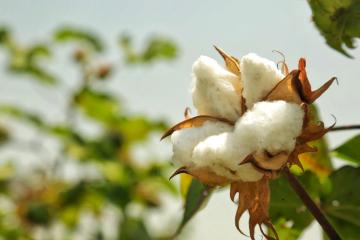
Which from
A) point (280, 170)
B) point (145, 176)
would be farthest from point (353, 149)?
point (145, 176)

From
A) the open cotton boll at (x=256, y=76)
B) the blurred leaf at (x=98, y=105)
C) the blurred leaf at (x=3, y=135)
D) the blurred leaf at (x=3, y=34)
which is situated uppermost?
the blurred leaf at (x=3, y=34)

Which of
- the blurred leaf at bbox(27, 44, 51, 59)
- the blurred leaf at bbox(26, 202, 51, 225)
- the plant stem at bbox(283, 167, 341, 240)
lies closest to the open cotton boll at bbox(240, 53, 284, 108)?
the plant stem at bbox(283, 167, 341, 240)

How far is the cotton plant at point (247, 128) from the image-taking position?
79cm

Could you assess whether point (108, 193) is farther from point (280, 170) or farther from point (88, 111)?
point (280, 170)

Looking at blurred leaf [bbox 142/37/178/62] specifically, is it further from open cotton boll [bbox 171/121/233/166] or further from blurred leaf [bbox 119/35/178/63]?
open cotton boll [bbox 171/121/233/166]

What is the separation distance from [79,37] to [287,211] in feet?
9.40

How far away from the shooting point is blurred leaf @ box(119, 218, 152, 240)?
223 centimetres

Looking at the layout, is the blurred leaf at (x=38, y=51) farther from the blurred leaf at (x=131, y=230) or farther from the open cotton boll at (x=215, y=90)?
the open cotton boll at (x=215, y=90)

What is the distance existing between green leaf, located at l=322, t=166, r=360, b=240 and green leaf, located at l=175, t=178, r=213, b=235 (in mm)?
217

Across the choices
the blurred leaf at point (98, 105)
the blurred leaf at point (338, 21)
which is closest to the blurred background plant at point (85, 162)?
the blurred leaf at point (98, 105)

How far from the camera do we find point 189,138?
0.84 metres

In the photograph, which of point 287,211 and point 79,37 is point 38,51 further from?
point 287,211

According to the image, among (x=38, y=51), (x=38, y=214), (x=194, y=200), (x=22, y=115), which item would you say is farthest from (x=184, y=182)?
(x=38, y=51)

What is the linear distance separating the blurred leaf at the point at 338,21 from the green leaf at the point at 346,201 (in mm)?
208
